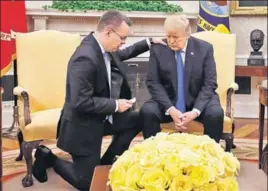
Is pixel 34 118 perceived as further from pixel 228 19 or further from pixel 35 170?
pixel 228 19

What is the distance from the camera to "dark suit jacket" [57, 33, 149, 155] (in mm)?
2617

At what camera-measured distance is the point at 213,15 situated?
16.2 ft

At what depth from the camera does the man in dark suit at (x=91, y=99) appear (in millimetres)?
2631

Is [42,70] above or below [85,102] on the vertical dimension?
above

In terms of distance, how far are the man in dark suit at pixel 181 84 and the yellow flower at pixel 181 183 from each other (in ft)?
5.47

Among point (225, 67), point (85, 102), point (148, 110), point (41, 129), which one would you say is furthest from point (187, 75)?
point (41, 129)

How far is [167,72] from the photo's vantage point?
3.10m

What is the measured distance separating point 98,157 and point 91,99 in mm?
401

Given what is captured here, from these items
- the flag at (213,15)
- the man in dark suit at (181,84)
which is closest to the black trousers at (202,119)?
the man in dark suit at (181,84)

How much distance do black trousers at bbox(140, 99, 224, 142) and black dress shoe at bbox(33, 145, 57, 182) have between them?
0.65 metres

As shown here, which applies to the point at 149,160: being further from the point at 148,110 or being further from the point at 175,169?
the point at 148,110

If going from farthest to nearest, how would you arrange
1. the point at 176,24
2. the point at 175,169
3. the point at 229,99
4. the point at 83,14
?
the point at 83,14 → the point at 229,99 → the point at 176,24 → the point at 175,169

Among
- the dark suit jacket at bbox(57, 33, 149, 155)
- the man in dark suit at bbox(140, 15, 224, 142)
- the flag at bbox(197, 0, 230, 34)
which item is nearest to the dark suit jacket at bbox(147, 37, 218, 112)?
the man in dark suit at bbox(140, 15, 224, 142)

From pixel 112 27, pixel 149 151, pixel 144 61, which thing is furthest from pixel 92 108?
pixel 144 61
